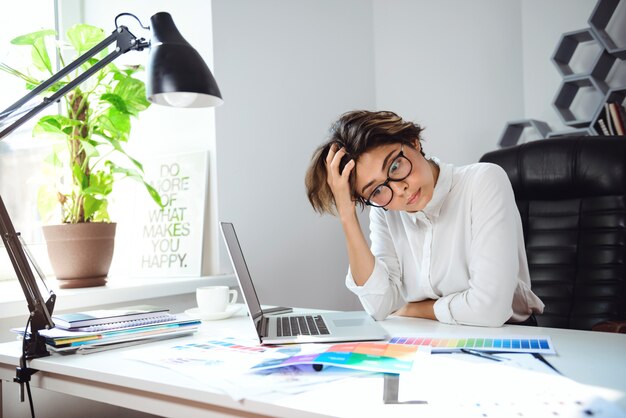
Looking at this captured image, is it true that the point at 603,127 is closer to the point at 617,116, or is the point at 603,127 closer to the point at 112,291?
the point at 617,116

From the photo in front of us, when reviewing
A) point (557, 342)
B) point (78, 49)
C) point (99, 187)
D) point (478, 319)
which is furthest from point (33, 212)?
point (557, 342)

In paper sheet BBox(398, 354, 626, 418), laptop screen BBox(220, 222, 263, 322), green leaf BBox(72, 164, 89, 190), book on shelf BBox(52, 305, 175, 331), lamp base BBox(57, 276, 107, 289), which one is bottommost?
paper sheet BBox(398, 354, 626, 418)

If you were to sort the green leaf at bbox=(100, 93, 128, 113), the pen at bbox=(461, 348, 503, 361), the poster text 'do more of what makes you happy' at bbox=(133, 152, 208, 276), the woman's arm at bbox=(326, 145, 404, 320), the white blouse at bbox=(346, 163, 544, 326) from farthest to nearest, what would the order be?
1. the poster text 'do more of what makes you happy' at bbox=(133, 152, 208, 276)
2. the green leaf at bbox=(100, 93, 128, 113)
3. the woman's arm at bbox=(326, 145, 404, 320)
4. the white blouse at bbox=(346, 163, 544, 326)
5. the pen at bbox=(461, 348, 503, 361)

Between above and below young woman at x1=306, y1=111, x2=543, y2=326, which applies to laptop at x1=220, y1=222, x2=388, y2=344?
below

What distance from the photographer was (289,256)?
2551mm

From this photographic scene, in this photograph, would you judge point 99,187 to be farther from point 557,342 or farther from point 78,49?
point 557,342

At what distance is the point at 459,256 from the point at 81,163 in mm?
1272

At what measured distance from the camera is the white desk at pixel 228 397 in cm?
83

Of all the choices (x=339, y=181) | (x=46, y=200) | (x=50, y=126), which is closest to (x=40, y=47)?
(x=50, y=126)

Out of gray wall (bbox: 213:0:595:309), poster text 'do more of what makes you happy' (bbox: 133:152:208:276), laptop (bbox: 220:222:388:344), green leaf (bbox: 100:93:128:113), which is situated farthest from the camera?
gray wall (bbox: 213:0:595:309)

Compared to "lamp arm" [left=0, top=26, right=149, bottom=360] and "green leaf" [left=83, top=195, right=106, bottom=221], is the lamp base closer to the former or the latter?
"green leaf" [left=83, top=195, right=106, bottom=221]

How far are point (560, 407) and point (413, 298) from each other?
943mm

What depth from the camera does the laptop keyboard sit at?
1293 mm

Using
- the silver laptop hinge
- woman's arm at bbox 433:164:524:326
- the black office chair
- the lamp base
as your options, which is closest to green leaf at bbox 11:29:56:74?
the lamp base
